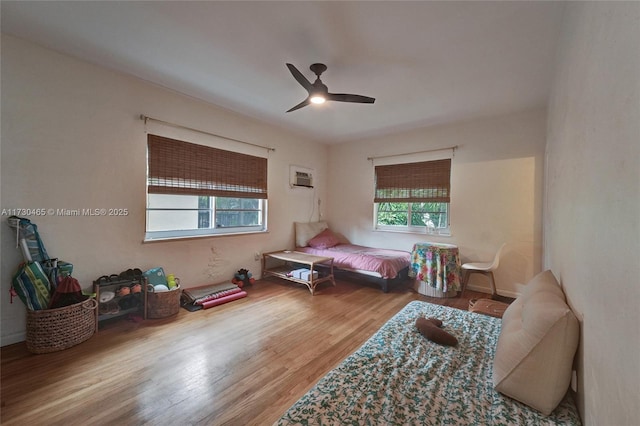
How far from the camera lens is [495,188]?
3.65 metres

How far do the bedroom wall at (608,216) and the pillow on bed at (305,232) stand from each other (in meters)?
3.79

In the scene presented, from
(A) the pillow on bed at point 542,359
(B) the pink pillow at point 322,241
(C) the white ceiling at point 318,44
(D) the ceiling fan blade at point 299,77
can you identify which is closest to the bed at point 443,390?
(A) the pillow on bed at point 542,359

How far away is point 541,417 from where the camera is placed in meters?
0.96

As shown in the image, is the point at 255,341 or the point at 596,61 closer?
the point at 596,61

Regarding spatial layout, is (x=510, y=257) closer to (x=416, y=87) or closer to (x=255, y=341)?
(x=416, y=87)

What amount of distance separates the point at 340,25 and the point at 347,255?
305 cm

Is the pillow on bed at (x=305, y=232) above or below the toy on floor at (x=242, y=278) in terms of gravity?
above

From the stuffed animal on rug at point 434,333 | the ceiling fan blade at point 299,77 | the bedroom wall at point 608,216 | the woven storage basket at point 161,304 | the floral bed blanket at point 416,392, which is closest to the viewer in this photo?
the bedroom wall at point 608,216

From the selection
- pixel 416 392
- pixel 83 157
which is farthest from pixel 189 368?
pixel 83 157

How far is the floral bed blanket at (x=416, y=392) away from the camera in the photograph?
95 centimetres

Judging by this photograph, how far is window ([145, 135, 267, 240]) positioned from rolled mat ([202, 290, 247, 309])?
3.09ft

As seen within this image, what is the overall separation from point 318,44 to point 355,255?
290 centimetres

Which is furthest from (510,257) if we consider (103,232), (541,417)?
(103,232)

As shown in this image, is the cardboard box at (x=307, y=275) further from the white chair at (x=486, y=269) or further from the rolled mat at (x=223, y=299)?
the white chair at (x=486, y=269)
